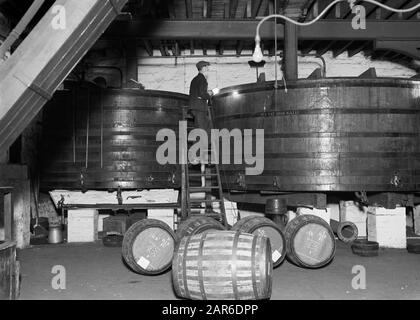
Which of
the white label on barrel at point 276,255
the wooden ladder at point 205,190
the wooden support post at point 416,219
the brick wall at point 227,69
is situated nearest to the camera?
the white label on barrel at point 276,255

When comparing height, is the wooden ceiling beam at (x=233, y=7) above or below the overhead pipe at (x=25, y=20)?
above

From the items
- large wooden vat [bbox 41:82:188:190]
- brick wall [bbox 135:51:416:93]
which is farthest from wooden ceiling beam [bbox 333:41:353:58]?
large wooden vat [bbox 41:82:188:190]

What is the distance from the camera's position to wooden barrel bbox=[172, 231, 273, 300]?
444 centimetres

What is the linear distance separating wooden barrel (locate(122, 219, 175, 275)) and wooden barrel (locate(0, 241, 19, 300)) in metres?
1.75

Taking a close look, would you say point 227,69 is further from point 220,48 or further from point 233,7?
point 233,7

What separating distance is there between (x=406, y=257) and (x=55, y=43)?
6.61 meters

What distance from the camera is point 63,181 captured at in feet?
30.9

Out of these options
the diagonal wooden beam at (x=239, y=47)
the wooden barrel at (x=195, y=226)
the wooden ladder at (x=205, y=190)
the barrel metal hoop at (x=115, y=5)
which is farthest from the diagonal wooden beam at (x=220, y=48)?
the barrel metal hoop at (x=115, y=5)

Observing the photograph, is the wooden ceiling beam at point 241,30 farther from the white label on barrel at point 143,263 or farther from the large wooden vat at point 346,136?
the white label on barrel at point 143,263

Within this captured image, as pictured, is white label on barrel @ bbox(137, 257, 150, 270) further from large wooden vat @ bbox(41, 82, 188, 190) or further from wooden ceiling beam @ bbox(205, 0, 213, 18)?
wooden ceiling beam @ bbox(205, 0, 213, 18)

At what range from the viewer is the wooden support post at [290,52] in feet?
29.0

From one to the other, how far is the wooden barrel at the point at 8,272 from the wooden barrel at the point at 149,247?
175 cm

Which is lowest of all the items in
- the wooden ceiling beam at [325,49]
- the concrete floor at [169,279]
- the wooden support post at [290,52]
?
the concrete floor at [169,279]
